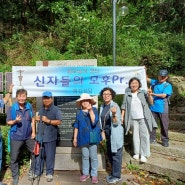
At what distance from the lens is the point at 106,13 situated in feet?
40.3

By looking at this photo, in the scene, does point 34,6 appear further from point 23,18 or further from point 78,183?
point 78,183

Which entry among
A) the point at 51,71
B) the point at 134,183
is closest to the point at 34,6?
the point at 51,71

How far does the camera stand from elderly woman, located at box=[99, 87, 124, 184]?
4.75 meters

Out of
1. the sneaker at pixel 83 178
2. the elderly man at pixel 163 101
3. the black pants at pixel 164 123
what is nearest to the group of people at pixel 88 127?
the sneaker at pixel 83 178

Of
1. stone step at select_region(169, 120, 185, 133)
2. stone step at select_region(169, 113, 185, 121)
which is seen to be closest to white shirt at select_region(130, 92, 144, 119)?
stone step at select_region(169, 120, 185, 133)

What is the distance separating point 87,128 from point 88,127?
0.02 metres

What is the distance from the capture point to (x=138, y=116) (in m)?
5.22

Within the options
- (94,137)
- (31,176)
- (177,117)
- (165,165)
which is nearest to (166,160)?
(165,165)

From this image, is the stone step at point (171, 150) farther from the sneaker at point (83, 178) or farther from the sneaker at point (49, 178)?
the sneaker at point (49, 178)

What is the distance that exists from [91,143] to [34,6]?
32.4 feet

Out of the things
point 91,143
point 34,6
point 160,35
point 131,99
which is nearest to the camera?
point 91,143

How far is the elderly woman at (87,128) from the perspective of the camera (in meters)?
4.77

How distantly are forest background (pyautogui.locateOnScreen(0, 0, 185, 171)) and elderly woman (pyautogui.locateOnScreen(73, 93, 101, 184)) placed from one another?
14.4 feet

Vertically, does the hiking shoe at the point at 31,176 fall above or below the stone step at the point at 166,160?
below
